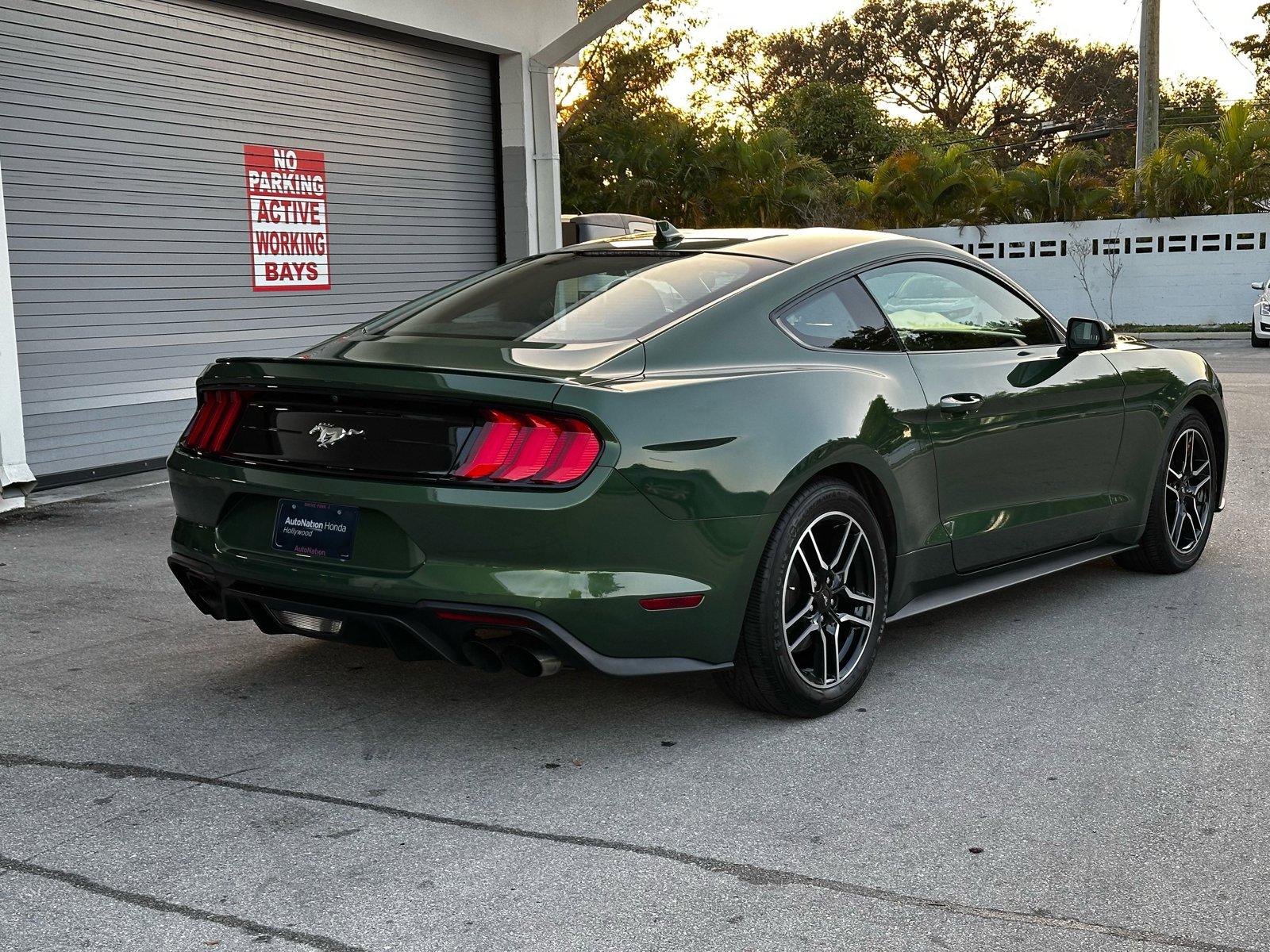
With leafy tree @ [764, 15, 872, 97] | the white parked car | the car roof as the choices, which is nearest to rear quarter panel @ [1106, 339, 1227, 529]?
the car roof

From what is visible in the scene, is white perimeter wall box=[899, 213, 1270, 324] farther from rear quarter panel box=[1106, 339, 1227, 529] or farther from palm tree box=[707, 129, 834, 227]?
rear quarter panel box=[1106, 339, 1227, 529]

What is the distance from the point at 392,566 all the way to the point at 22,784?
1122 mm

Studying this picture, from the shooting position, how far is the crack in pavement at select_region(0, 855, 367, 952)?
2.86m

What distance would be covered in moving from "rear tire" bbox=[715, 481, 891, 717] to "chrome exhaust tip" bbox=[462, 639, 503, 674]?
71 centimetres

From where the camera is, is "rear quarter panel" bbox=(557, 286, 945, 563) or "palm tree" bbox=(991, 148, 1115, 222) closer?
"rear quarter panel" bbox=(557, 286, 945, 563)

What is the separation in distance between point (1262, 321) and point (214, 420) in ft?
70.1

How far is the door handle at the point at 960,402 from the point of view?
4750mm

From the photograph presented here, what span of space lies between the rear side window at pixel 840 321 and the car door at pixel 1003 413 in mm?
80

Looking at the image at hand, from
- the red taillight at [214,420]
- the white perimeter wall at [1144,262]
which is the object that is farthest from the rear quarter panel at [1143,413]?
the white perimeter wall at [1144,262]

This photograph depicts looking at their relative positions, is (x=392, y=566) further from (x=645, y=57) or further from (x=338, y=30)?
(x=645, y=57)

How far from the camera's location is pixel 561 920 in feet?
9.73

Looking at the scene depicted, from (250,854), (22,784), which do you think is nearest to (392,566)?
(250,854)

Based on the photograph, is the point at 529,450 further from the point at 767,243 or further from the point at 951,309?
the point at 951,309

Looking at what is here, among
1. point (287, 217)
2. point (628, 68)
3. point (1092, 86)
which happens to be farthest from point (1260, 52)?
point (287, 217)
